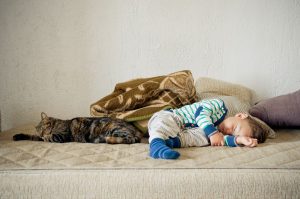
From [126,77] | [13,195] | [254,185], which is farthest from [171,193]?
[126,77]

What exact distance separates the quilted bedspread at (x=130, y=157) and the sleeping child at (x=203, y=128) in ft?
0.20

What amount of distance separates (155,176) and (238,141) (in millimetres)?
489

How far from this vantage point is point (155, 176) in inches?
37.0

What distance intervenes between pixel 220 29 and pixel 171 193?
4.96 feet

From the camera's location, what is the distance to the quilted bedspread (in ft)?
3.28

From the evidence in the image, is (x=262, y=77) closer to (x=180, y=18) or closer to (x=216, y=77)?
(x=216, y=77)

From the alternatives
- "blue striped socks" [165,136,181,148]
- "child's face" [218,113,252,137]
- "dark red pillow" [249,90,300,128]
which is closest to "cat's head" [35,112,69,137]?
"blue striped socks" [165,136,181,148]

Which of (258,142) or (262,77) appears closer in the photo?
(258,142)

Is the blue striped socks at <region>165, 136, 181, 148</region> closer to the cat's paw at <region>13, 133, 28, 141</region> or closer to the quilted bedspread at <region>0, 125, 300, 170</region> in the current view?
the quilted bedspread at <region>0, 125, 300, 170</region>

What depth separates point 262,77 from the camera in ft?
6.89

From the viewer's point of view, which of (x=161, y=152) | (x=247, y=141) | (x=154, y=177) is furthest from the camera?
(x=247, y=141)

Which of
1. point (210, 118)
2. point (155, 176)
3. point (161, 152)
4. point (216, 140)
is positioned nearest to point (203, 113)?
point (210, 118)

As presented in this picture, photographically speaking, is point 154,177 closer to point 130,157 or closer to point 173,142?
point 130,157

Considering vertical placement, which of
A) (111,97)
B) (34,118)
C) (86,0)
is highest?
(86,0)
